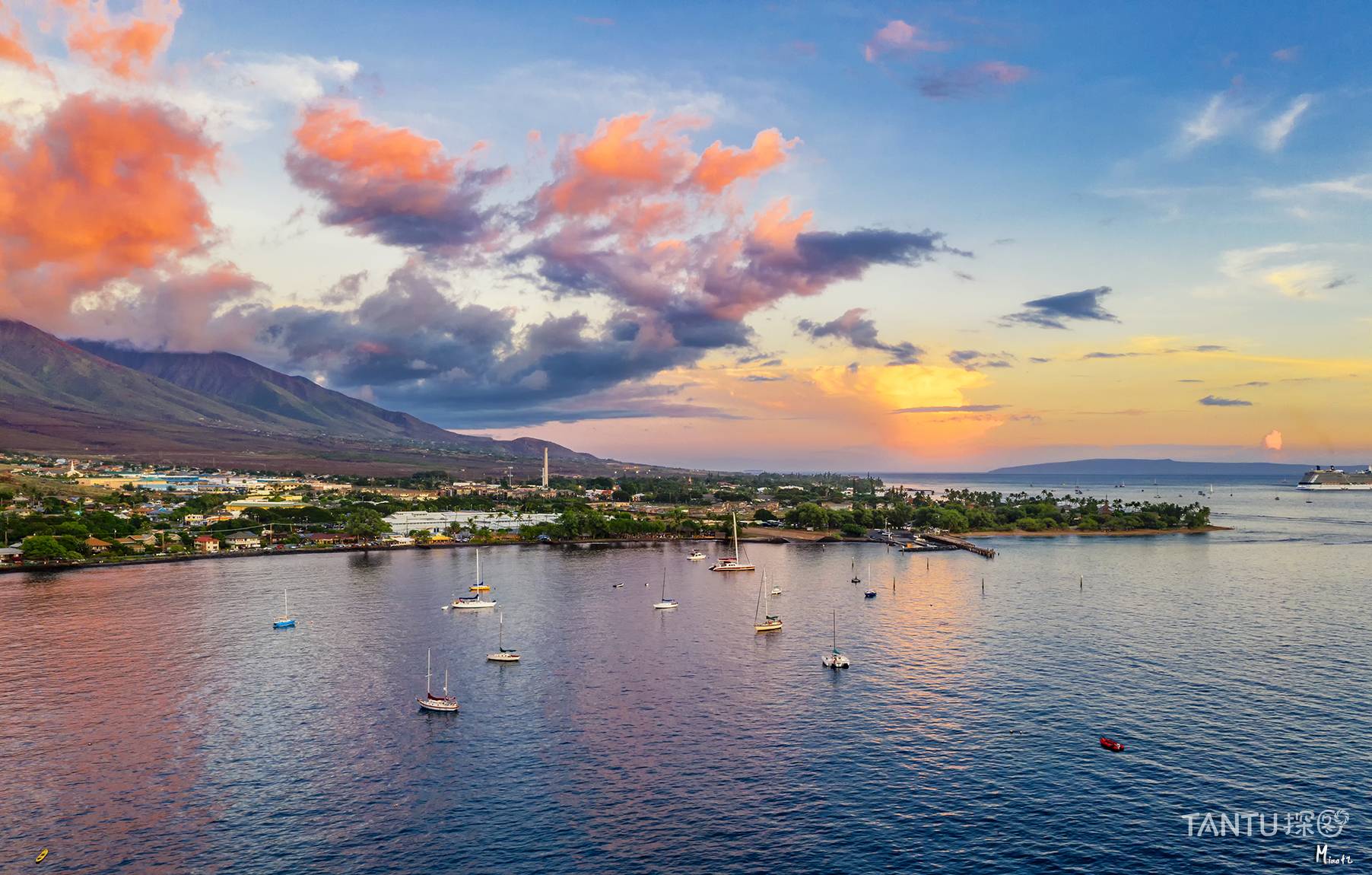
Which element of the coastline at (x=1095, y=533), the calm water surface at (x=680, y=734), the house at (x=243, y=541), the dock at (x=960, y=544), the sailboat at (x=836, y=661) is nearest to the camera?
the calm water surface at (x=680, y=734)

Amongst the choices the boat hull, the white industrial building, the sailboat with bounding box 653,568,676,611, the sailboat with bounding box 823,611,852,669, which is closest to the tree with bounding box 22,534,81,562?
the white industrial building

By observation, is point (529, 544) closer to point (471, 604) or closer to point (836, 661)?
point (471, 604)

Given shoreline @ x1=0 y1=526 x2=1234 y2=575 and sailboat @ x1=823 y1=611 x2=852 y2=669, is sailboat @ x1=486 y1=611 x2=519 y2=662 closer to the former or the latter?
sailboat @ x1=823 y1=611 x2=852 y2=669

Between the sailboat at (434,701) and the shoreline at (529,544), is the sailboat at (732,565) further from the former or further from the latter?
the sailboat at (434,701)

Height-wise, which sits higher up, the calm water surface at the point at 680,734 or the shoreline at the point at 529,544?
the shoreline at the point at 529,544

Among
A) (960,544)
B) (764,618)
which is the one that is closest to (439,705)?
(764,618)

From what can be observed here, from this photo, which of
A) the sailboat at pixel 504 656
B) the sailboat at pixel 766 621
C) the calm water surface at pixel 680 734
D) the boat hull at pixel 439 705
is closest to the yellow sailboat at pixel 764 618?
the sailboat at pixel 766 621

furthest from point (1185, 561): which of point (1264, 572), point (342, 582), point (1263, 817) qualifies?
point (342, 582)
